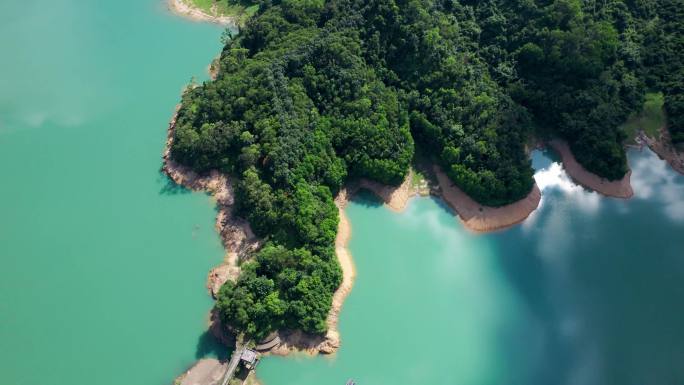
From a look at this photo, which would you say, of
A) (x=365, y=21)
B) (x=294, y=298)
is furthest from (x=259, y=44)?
(x=294, y=298)

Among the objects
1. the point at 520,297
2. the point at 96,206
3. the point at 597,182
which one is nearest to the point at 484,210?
the point at 520,297

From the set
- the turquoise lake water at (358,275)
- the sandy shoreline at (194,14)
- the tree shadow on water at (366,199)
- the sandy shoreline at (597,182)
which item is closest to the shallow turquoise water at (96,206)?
the turquoise lake water at (358,275)

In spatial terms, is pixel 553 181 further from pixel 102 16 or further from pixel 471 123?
pixel 102 16

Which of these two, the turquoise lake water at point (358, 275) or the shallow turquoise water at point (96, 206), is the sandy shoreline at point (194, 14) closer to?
the shallow turquoise water at point (96, 206)

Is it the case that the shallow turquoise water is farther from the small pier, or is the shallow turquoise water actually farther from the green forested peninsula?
the green forested peninsula

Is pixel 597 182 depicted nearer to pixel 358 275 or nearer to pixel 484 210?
pixel 484 210

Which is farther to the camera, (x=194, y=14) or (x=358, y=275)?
(x=194, y=14)

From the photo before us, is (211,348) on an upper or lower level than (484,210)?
upper
